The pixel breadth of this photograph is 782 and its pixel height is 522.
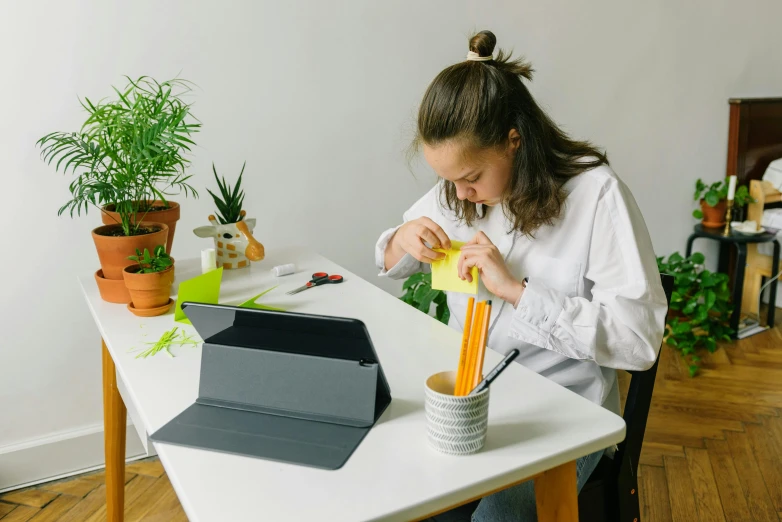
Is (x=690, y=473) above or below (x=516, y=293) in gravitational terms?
below

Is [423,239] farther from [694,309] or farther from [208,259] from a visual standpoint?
[694,309]

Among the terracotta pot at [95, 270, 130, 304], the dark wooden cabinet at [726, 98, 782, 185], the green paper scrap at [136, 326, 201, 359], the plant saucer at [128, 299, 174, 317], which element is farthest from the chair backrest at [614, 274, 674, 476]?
the dark wooden cabinet at [726, 98, 782, 185]

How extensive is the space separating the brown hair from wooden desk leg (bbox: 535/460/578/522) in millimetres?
593

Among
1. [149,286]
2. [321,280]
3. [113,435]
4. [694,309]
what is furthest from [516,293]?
[694,309]

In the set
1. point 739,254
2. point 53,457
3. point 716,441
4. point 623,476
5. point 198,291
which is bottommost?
point 716,441

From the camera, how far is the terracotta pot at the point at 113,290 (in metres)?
1.56

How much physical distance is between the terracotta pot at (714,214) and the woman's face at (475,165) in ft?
8.89

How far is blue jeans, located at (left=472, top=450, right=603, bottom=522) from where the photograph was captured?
119cm

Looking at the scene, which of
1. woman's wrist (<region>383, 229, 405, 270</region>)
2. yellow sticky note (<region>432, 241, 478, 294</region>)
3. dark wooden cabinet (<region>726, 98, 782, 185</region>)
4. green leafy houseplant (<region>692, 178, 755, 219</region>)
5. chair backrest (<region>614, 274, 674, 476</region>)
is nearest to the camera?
chair backrest (<region>614, 274, 674, 476</region>)

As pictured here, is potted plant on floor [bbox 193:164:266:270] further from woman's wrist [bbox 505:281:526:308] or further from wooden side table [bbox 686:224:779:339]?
wooden side table [bbox 686:224:779:339]

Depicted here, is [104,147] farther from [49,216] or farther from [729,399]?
[729,399]

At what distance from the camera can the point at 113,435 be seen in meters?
1.75

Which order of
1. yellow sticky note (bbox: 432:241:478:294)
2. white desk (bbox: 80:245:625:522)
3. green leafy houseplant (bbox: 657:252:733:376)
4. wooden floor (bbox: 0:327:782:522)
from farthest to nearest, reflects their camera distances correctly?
green leafy houseplant (bbox: 657:252:733:376)
wooden floor (bbox: 0:327:782:522)
yellow sticky note (bbox: 432:241:478:294)
white desk (bbox: 80:245:625:522)

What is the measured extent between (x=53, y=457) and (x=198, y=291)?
1.26m
